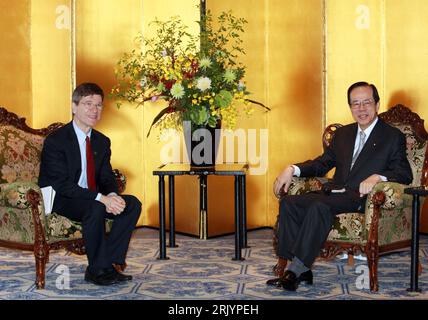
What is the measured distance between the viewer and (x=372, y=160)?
4848mm

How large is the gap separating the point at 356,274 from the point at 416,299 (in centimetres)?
73

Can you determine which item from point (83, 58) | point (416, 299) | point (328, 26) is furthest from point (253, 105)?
point (416, 299)

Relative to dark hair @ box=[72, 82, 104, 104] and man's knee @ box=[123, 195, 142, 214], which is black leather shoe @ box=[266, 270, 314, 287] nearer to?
man's knee @ box=[123, 195, 142, 214]

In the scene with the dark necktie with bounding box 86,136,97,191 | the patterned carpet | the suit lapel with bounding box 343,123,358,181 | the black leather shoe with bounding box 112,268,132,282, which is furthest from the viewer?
the suit lapel with bounding box 343,123,358,181

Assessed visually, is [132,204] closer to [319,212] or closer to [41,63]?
[319,212]

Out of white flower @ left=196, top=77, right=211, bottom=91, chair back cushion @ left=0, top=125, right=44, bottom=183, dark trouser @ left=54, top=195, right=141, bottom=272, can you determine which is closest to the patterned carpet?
dark trouser @ left=54, top=195, right=141, bottom=272

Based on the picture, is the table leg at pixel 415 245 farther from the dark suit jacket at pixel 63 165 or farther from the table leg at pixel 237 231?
the dark suit jacket at pixel 63 165

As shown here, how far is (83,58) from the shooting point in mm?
6824

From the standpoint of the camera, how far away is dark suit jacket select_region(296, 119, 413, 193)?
15.7 ft

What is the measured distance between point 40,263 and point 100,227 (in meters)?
0.41

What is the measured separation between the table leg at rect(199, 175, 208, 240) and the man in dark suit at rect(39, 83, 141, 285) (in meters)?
1.33

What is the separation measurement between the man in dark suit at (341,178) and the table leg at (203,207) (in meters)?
1.30

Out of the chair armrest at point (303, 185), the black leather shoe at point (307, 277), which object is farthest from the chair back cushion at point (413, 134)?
the black leather shoe at point (307, 277)

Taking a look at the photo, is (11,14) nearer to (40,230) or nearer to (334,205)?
(40,230)
